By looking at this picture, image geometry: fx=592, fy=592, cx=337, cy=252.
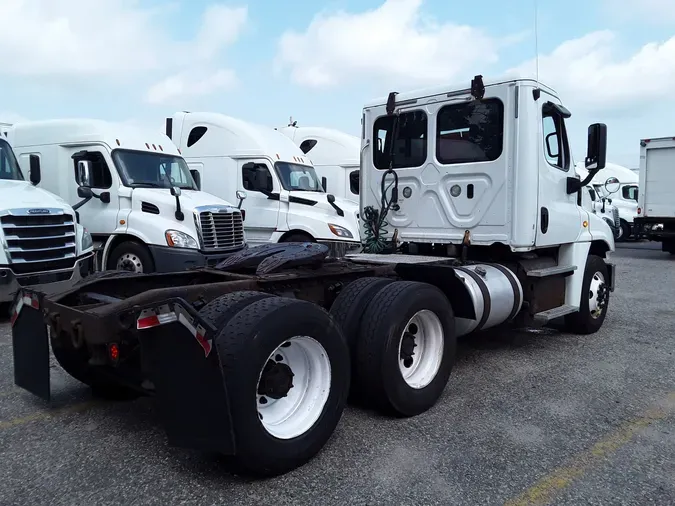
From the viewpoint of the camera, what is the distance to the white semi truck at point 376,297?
3.18 metres

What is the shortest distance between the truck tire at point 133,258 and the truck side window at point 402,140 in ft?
15.0

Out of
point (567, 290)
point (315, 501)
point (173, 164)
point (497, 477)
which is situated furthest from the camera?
point (173, 164)

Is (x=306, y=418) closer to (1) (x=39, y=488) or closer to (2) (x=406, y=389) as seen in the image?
(2) (x=406, y=389)

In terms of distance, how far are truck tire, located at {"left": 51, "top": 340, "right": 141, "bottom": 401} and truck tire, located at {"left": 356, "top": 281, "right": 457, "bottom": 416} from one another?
1742 millimetres

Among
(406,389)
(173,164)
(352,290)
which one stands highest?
(173,164)

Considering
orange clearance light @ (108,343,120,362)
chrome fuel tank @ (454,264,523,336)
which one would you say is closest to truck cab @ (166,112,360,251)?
chrome fuel tank @ (454,264,523,336)

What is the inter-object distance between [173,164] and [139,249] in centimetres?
195

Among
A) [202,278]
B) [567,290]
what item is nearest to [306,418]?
[202,278]

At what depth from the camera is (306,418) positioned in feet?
11.9

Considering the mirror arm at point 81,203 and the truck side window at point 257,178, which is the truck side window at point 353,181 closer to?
the truck side window at point 257,178

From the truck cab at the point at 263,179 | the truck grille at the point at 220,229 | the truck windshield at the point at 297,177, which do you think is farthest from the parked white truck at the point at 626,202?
the truck grille at the point at 220,229

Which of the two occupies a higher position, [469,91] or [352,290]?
[469,91]

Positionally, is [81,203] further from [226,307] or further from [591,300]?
[591,300]

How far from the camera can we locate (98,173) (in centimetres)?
1003
